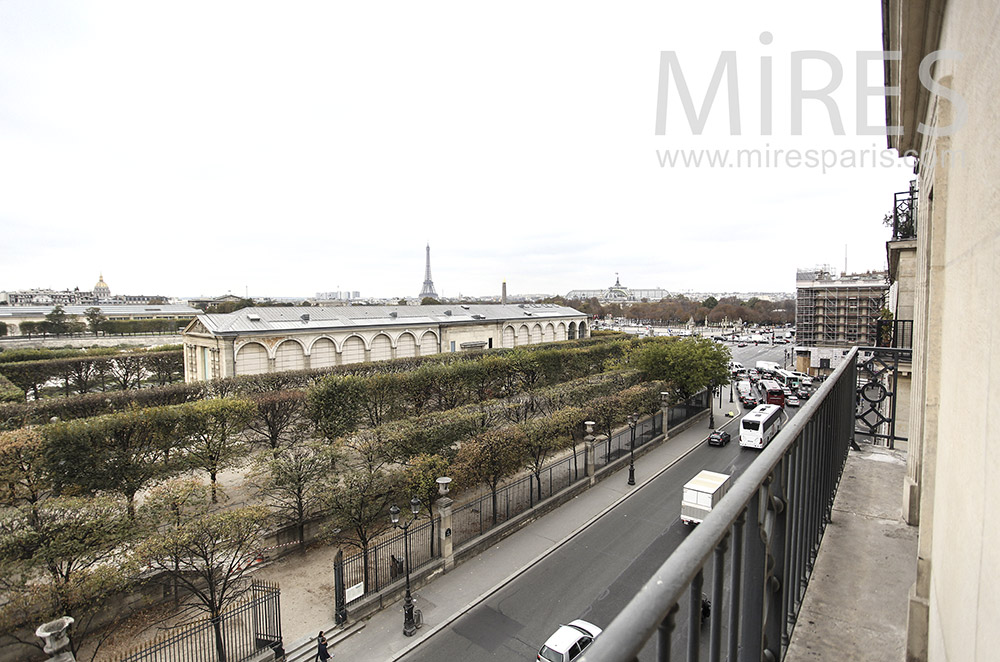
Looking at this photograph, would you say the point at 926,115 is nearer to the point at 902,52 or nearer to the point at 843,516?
the point at 902,52

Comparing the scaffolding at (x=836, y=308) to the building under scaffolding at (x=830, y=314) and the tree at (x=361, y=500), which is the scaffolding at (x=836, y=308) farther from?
the tree at (x=361, y=500)

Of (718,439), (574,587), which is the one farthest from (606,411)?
(574,587)

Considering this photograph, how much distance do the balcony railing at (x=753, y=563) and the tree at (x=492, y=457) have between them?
42.6 feet

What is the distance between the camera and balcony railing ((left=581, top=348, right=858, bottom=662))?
3.61 ft

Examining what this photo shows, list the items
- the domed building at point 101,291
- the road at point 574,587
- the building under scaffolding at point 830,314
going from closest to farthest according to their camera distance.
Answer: the road at point 574,587, the building under scaffolding at point 830,314, the domed building at point 101,291

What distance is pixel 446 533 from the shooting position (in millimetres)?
14008

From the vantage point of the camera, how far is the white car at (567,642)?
970 centimetres

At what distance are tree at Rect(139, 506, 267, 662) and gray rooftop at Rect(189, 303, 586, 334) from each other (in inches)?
766

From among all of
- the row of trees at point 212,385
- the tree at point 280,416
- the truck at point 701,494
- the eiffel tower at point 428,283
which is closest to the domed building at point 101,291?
the eiffel tower at point 428,283

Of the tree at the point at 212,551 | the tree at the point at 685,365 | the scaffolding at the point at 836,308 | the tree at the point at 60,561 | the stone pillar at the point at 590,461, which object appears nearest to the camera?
the tree at the point at 60,561

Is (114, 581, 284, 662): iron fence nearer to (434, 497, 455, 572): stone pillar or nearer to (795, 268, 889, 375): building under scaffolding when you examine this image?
(434, 497, 455, 572): stone pillar

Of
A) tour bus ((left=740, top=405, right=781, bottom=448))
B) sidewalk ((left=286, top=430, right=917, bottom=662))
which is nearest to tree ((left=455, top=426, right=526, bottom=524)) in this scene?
sidewalk ((left=286, top=430, right=917, bottom=662))

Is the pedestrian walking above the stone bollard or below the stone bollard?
below

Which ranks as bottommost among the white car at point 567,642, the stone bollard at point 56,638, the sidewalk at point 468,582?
the sidewalk at point 468,582
